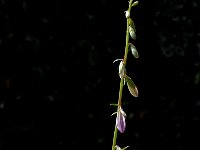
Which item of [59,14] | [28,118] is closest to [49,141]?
[28,118]

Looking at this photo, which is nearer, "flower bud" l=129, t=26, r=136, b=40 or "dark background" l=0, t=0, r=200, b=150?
"flower bud" l=129, t=26, r=136, b=40

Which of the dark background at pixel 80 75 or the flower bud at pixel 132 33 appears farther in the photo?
→ the dark background at pixel 80 75

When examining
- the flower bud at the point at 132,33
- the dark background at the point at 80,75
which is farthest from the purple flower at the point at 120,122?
the dark background at the point at 80,75

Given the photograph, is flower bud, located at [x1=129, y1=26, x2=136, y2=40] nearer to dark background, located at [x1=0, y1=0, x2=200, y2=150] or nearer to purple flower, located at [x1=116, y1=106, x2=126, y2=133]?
purple flower, located at [x1=116, y1=106, x2=126, y2=133]

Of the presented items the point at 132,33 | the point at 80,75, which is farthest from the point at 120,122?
the point at 80,75

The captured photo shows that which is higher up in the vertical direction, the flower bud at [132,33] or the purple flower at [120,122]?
the flower bud at [132,33]

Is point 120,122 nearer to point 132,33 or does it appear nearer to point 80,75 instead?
point 132,33

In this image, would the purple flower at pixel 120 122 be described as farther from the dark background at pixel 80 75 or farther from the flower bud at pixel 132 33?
the dark background at pixel 80 75

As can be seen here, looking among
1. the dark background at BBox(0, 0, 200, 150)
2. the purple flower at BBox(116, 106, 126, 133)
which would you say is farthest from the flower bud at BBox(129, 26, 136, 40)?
the dark background at BBox(0, 0, 200, 150)

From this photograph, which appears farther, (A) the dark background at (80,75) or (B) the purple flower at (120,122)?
(A) the dark background at (80,75)

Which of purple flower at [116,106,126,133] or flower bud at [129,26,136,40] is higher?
flower bud at [129,26,136,40]
